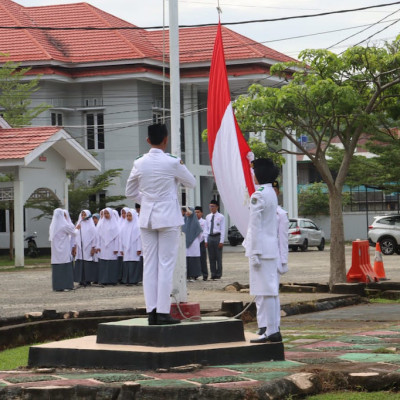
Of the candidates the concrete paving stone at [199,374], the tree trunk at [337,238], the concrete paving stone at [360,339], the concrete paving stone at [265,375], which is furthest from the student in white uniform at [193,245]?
the concrete paving stone at [265,375]

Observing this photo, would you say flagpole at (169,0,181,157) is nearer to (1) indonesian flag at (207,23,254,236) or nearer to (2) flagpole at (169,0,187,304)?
(2) flagpole at (169,0,187,304)

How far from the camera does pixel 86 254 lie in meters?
25.6

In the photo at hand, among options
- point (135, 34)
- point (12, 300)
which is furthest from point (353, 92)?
point (135, 34)

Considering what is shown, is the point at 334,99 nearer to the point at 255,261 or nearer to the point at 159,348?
the point at 255,261

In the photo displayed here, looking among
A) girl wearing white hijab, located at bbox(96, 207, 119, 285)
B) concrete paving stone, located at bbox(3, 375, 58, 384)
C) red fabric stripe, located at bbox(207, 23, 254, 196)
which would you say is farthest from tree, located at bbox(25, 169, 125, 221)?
concrete paving stone, located at bbox(3, 375, 58, 384)

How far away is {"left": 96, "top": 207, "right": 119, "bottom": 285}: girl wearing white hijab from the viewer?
83.4 ft

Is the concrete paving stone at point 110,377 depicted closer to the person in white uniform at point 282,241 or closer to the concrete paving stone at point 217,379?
the concrete paving stone at point 217,379

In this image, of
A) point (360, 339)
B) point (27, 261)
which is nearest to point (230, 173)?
point (360, 339)

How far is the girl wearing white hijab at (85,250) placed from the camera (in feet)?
83.7

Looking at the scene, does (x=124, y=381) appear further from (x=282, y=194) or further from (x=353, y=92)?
(x=282, y=194)

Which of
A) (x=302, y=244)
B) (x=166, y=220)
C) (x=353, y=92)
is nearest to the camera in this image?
(x=166, y=220)

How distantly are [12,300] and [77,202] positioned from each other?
73.7 ft

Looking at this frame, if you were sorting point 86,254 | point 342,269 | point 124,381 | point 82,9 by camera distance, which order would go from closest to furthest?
point 124,381 → point 342,269 → point 86,254 → point 82,9

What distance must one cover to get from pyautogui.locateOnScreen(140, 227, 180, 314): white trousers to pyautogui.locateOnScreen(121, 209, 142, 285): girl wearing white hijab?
A: 47.5ft
